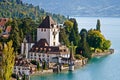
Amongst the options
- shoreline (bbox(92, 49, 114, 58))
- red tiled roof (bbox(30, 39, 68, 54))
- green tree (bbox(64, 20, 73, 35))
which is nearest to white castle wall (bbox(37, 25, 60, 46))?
red tiled roof (bbox(30, 39, 68, 54))

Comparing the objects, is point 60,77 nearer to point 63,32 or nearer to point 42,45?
point 42,45

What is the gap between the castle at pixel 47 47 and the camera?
5009 cm

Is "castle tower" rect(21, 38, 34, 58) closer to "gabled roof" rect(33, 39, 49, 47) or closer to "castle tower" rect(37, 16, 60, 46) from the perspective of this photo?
"gabled roof" rect(33, 39, 49, 47)

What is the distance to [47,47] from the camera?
50.8 meters

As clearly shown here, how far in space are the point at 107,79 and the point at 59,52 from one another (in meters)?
7.45

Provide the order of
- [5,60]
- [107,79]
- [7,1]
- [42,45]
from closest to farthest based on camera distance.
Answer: [5,60] < [107,79] < [42,45] < [7,1]

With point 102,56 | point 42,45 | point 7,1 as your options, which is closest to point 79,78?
point 42,45

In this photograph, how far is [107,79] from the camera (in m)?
43.8

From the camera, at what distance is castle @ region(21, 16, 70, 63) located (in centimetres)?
5009

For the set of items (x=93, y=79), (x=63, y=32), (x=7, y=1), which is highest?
(x=7, y=1)

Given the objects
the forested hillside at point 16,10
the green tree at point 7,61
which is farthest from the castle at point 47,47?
the forested hillside at point 16,10

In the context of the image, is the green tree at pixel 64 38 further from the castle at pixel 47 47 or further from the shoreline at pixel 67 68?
the shoreline at pixel 67 68

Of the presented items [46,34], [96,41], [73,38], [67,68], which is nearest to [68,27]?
[96,41]

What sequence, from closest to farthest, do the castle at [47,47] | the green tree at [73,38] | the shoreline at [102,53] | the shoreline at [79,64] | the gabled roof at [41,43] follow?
the shoreline at [79,64] < the castle at [47,47] < the gabled roof at [41,43] < the shoreline at [102,53] < the green tree at [73,38]
